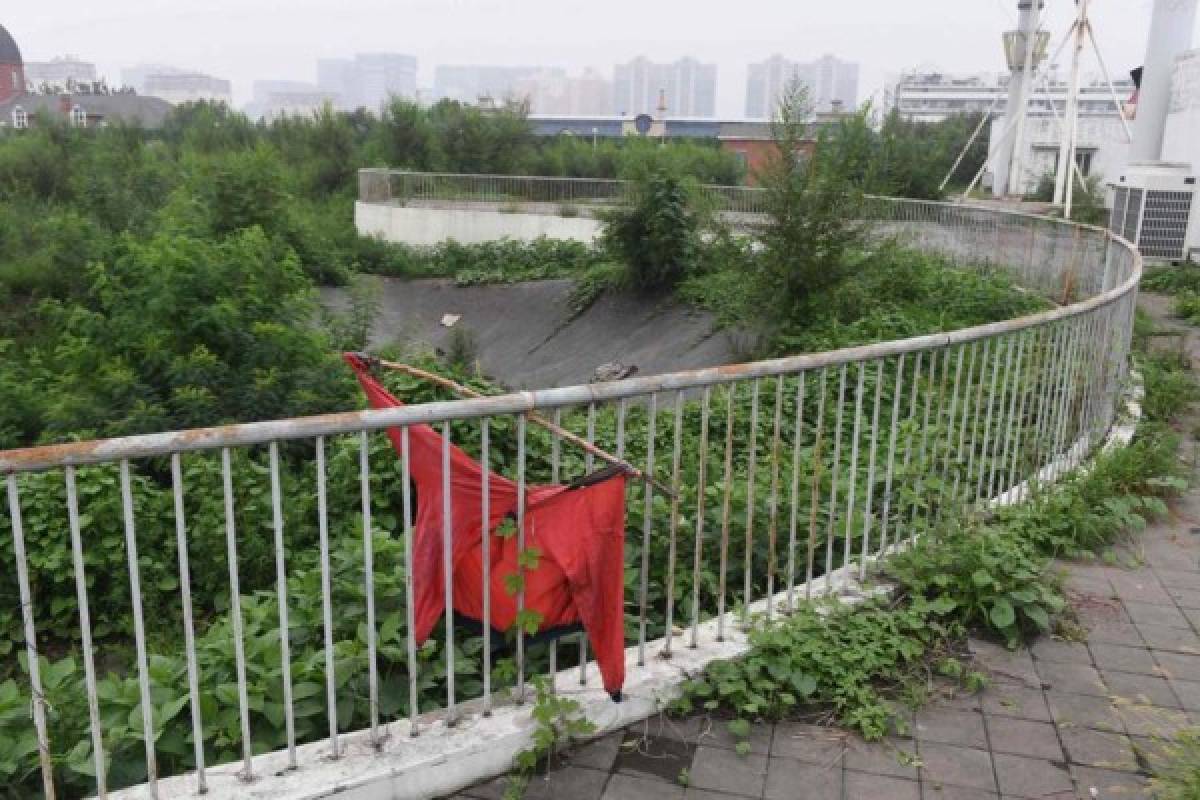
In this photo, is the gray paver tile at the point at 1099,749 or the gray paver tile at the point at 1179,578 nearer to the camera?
the gray paver tile at the point at 1099,749

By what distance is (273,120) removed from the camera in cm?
4766

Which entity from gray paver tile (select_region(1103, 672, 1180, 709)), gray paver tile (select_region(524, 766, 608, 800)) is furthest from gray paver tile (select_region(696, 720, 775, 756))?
gray paver tile (select_region(1103, 672, 1180, 709))

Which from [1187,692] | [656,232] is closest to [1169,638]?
[1187,692]

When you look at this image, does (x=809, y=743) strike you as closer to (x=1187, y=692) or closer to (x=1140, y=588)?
(x=1187, y=692)

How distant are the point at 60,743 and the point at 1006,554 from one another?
3.49m

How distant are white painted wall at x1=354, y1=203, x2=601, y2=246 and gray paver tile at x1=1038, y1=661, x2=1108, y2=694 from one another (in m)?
23.6

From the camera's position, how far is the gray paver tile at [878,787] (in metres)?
2.94

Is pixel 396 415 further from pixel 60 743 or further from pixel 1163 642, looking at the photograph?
pixel 1163 642

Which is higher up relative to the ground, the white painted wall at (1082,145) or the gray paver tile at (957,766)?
the white painted wall at (1082,145)

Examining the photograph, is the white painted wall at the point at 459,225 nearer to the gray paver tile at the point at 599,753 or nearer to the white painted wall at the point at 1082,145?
the white painted wall at the point at 1082,145

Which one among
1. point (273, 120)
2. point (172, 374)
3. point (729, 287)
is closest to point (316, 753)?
point (172, 374)

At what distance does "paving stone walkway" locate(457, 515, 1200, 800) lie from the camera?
297 centimetres

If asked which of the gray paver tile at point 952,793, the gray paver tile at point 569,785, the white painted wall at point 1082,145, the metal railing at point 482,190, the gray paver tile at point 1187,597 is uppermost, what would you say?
the white painted wall at point 1082,145

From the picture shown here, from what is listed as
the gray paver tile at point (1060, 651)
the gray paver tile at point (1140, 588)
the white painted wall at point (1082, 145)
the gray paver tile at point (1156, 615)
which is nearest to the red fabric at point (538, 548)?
the gray paver tile at point (1060, 651)
